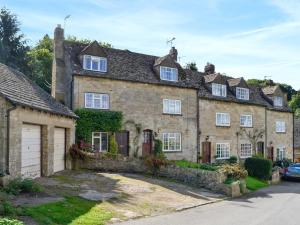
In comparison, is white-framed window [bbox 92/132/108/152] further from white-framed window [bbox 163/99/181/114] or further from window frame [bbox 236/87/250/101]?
window frame [bbox 236/87/250/101]

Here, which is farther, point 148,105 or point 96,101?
point 148,105

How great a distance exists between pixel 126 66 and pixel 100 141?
22.6ft

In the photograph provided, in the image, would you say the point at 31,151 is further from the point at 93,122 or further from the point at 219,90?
the point at 219,90

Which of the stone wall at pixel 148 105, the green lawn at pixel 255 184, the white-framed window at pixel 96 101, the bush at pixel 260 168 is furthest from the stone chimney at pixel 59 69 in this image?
the bush at pixel 260 168

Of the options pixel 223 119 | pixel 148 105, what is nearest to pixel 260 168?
pixel 223 119

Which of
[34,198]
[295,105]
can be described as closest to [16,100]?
[34,198]

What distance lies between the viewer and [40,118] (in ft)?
68.9

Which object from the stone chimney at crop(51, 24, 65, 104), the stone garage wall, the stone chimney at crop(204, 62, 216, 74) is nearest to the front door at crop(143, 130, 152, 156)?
the stone garage wall

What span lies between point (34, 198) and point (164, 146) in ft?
68.1

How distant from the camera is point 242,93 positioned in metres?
43.6

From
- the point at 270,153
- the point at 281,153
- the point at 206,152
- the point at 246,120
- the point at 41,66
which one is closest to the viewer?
the point at 206,152

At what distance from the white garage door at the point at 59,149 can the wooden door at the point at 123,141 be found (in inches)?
305

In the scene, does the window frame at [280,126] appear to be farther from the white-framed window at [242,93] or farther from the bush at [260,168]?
the bush at [260,168]

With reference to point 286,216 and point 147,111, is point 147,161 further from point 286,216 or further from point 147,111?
point 286,216
